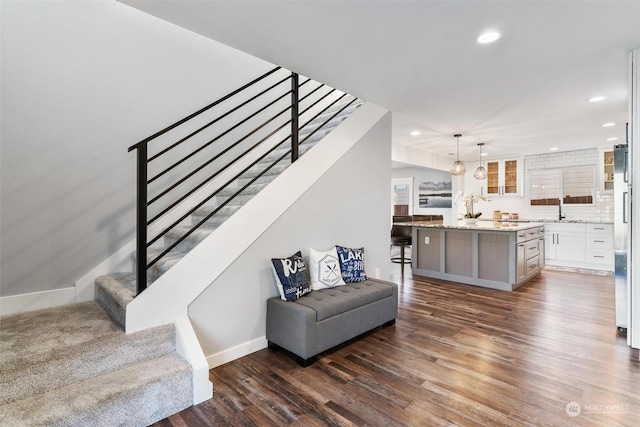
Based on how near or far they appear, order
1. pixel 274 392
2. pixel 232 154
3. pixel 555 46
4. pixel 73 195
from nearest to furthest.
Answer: pixel 274 392 < pixel 555 46 < pixel 73 195 < pixel 232 154

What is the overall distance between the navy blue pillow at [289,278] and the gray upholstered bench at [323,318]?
0.06 metres

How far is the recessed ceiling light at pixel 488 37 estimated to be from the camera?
2359 millimetres

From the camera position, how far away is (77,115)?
2637 mm

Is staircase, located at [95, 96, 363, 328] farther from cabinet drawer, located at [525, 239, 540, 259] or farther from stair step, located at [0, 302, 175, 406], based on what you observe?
cabinet drawer, located at [525, 239, 540, 259]

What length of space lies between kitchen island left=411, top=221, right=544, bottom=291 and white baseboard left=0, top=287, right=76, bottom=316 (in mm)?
5011

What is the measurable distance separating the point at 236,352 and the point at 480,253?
4095mm

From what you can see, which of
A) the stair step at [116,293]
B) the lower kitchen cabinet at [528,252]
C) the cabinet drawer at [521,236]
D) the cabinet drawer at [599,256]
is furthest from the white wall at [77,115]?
the cabinet drawer at [599,256]

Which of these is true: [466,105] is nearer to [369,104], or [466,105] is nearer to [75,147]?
[369,104]

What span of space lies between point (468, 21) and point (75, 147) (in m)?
3.18

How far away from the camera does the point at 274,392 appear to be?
221 centimetres

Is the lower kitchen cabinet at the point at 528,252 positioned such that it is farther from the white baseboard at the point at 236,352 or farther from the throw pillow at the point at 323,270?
the white baseboard at the point at 236,352

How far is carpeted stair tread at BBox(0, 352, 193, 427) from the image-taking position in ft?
5.28

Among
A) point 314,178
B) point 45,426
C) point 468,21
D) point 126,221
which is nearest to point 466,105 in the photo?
point 468,21

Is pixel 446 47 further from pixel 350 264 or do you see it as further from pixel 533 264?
pixel 533 264
